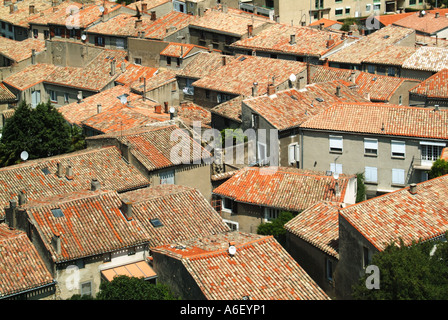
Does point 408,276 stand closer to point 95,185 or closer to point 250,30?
point 95,185

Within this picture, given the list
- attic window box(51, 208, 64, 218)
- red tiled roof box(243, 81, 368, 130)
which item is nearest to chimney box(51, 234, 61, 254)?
attic window box(51, 208, 64, 218)

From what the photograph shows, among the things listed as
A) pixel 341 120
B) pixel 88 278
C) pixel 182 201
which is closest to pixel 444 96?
pixel 341 120

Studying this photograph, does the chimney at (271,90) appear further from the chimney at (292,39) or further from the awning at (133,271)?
the awning at (133,271)

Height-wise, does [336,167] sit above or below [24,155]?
below

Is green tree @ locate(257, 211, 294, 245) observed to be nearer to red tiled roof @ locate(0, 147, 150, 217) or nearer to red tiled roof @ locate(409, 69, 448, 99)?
red tiled roof @ locate(0, 147, 150, 217)

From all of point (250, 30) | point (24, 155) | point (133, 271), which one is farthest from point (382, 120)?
point (250, 30)
